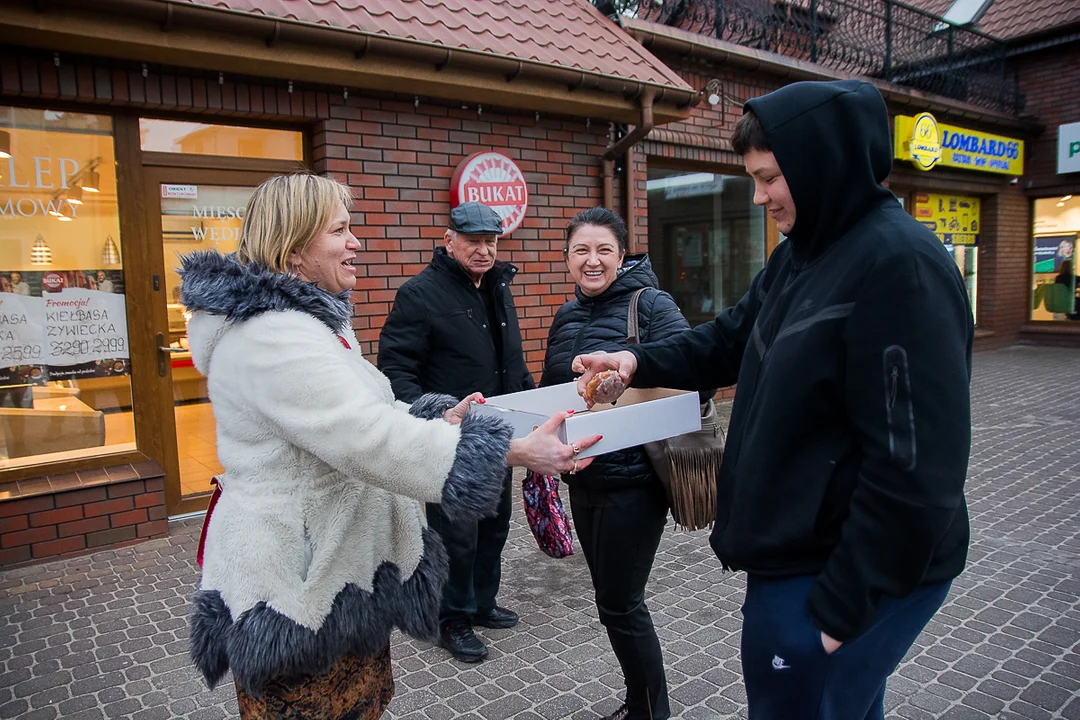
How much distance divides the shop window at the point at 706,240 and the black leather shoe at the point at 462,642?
19.4 feet

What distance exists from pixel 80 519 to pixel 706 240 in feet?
23.8

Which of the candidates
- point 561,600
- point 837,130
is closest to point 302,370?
point 837,130

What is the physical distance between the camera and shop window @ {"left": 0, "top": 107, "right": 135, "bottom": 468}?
4754 mm

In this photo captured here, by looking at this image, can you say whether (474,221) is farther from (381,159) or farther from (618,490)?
(381,159)

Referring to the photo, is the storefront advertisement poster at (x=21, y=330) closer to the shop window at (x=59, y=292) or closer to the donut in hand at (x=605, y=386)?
the shop window at (x=59, y=292)

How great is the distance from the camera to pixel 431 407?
7.55 ft

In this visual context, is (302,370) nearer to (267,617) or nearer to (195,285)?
(195,285)

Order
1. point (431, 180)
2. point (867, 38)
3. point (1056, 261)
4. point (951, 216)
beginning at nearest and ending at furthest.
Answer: point (431, 180) < point (867, 38) < point (951, 216) < point (1056, 261)

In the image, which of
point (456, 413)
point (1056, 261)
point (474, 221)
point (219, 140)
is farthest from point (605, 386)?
point (1056, 261)

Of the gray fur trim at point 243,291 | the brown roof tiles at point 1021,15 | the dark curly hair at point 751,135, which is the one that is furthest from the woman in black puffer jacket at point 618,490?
the brown roof tiles at point 1021,15

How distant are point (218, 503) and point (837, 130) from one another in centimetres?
163

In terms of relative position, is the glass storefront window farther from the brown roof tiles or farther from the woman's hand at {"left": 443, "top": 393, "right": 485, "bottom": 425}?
the brown roof tiles

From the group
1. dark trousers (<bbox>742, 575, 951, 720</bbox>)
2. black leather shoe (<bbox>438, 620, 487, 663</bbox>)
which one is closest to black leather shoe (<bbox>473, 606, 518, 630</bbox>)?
black leather shoe (<bbox>438, 620, 487, 663</bbox>)

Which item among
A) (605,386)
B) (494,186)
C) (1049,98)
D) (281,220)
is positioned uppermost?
(1049,98)
